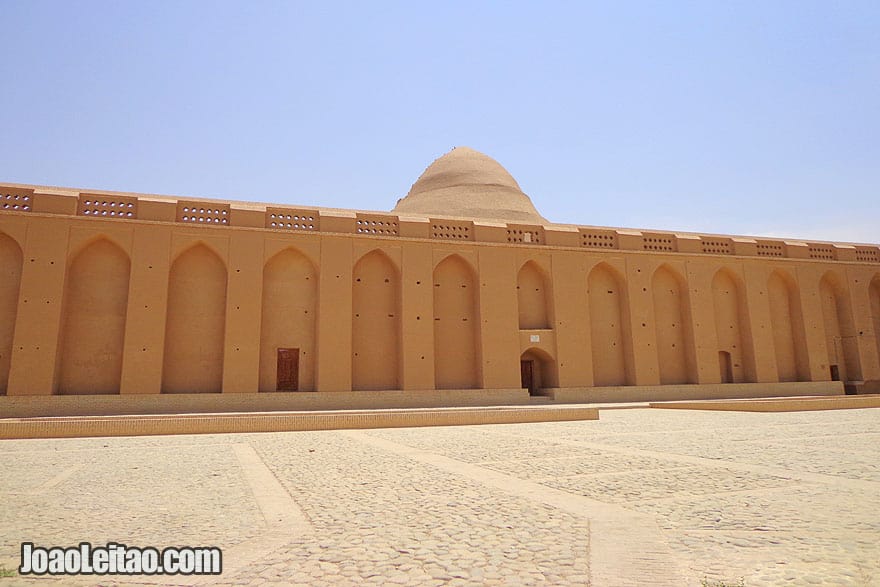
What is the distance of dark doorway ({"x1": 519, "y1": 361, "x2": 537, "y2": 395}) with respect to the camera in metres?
20.9

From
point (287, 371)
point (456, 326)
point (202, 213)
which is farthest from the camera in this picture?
point (456, 326)

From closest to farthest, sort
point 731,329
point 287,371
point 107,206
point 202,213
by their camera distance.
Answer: point 107,206 < point 202,213 < point 287,371 < point 731,329

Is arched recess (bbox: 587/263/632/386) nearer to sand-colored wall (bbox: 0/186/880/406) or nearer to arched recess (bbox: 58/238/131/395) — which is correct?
sand-colored wall (bbox: 0/186/880/406)

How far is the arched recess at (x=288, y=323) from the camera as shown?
18.0 meters

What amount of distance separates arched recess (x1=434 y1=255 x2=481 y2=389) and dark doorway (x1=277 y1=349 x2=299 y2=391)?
171 inches

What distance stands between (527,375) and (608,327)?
3.45 metres

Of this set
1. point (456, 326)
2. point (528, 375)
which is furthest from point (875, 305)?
point (456, 326)

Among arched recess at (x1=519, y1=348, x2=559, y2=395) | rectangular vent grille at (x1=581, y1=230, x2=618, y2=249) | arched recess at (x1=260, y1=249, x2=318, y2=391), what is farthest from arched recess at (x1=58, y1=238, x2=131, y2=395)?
rectangular vent grille at (x1=581, y1=230, x2=618, y2=249)

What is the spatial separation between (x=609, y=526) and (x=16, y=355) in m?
16.4

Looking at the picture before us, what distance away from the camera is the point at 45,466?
695 centimetres

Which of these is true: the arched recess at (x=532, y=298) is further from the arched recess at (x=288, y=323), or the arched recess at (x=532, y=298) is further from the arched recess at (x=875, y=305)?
the arched recess at (x=875, y=305)

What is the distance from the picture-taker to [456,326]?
20.0m

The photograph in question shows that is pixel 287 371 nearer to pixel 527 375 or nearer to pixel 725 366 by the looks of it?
pixel 527 375

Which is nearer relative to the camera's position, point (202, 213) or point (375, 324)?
point (202, 213)
